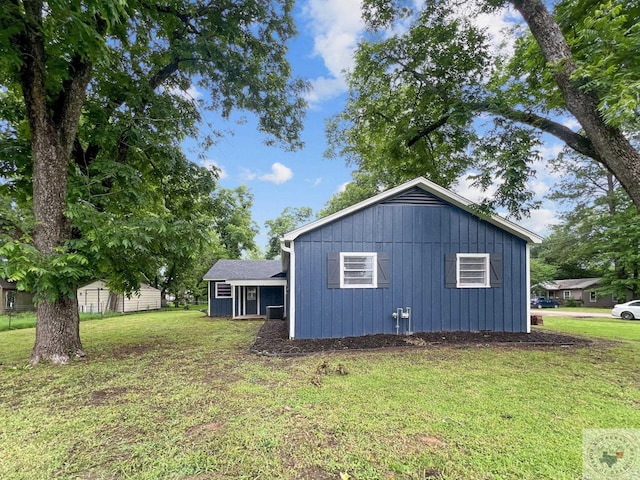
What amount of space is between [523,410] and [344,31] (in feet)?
36.0

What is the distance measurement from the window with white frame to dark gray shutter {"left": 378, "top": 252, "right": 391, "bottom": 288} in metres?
10.6

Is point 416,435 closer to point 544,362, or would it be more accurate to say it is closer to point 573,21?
point 544,362

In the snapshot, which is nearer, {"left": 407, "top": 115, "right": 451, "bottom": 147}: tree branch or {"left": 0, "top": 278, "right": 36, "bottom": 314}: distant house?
{"left": 407, "top": 115, "right": 451, "bottom": 147}: tree branch

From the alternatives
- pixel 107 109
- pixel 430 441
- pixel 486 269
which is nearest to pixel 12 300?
pixel 107 109

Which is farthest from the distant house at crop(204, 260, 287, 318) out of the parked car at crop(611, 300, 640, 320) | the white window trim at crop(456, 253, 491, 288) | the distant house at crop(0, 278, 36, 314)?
the parked car at crop(611, 300, 640, 320)

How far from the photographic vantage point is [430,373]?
487cm

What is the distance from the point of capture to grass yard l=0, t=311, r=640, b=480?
2.48 meters

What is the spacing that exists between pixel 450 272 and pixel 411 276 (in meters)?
1.01

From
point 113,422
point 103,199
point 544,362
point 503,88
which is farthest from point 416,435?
point 503,88

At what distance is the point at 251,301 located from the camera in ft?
52.5

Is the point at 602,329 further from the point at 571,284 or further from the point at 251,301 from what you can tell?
the point at 571,284

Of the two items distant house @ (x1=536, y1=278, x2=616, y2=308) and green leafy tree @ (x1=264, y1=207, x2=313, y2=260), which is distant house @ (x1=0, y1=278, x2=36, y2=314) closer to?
green leafy tree @ (x1=264, y1=207, x2=313, y2=260)

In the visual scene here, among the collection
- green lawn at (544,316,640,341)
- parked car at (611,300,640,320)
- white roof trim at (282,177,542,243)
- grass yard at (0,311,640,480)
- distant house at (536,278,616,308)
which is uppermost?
white roof trim at (282,177,542,243)

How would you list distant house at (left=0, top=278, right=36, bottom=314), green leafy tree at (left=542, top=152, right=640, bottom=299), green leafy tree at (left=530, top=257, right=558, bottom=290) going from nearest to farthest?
distant house at (left=0, top=278, right=36, bottom=314)
green leafy tree at (left=542, top=152, right=640, bottom=299)
green leafy tree at (left=530, top=257, right=558, bottom=290)
